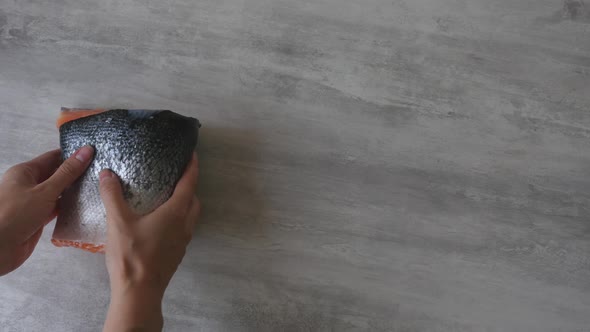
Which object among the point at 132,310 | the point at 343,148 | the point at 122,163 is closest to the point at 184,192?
the point at 122,163

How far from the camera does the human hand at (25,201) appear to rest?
0.95 meters

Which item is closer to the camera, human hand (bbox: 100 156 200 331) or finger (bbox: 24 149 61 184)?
human hand (bbox: 100 156 200 331)

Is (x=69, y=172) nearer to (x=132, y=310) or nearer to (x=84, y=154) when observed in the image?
(x=84, y=154)

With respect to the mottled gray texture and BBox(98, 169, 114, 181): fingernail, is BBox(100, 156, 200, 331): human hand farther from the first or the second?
the mottled gray texture

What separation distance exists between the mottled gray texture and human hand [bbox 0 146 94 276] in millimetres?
179

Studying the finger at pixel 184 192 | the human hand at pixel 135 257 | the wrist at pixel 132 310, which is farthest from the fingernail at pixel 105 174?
the wrist at pixel 132 310

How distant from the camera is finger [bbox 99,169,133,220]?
903mm

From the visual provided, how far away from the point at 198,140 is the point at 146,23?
349 mm

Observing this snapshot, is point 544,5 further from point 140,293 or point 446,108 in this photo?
point 140,293

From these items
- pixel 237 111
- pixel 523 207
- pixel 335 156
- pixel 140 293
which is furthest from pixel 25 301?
pixel 523 207

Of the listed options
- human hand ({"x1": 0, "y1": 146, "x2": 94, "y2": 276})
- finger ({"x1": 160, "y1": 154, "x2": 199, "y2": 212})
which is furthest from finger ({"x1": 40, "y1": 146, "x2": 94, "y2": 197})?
finger ({"x1": 160, "y1": 154, "x2": 199, "y2": 212})

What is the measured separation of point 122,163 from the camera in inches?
37.7

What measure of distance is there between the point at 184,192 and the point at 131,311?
263 mm

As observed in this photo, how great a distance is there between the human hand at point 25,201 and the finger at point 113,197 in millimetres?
79
